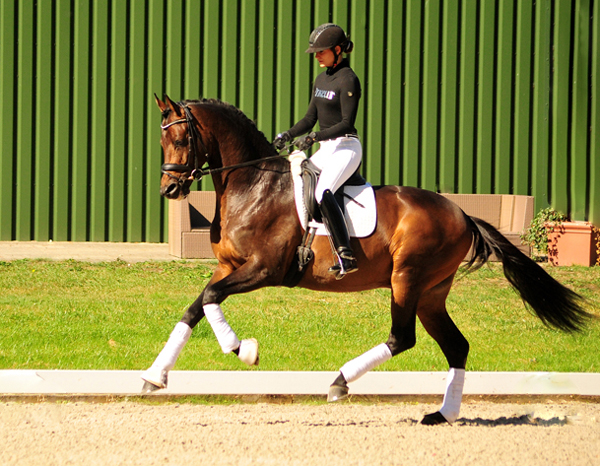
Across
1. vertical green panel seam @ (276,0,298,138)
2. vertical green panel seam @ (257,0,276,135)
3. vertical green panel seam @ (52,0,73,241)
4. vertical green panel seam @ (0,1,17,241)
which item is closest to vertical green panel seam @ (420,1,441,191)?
vertical green panel seam @ (276,0,298,138)

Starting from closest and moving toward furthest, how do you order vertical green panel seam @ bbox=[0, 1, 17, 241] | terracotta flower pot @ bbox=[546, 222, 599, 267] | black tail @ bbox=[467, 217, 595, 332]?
black tail @ bbox=[467, 217, 595, 332] → terracotta flower pot @ bbox=[546, 222, 599, 267] → vertical green panel seam @ bbox=[0, 1, 17, 241]

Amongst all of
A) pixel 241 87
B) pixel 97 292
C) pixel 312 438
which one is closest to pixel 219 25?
pixel 241 87

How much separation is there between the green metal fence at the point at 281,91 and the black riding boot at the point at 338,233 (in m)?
9.26

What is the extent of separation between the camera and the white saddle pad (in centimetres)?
550

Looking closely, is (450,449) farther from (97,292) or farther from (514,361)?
(97,292)

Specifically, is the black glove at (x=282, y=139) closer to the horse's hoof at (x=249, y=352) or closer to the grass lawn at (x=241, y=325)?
the horse's hoof at (x=249, y=352)

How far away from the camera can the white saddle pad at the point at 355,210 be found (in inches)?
216

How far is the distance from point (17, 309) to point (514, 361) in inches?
210

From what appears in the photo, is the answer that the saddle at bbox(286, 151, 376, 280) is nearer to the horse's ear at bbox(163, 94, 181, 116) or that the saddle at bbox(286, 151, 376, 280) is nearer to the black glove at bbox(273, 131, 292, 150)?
the black glove at bbox(273, 131, 292, 150)

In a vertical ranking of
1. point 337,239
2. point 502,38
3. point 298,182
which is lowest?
point 337,239

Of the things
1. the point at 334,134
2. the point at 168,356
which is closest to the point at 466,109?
the point at 334,134

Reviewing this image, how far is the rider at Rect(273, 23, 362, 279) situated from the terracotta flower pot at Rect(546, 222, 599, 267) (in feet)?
28.1

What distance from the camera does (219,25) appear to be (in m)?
14.4

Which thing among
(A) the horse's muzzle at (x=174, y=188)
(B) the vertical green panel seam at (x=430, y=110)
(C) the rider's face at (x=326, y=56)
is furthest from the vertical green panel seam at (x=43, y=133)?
(C) the rider's face at (x=326, y=56)
